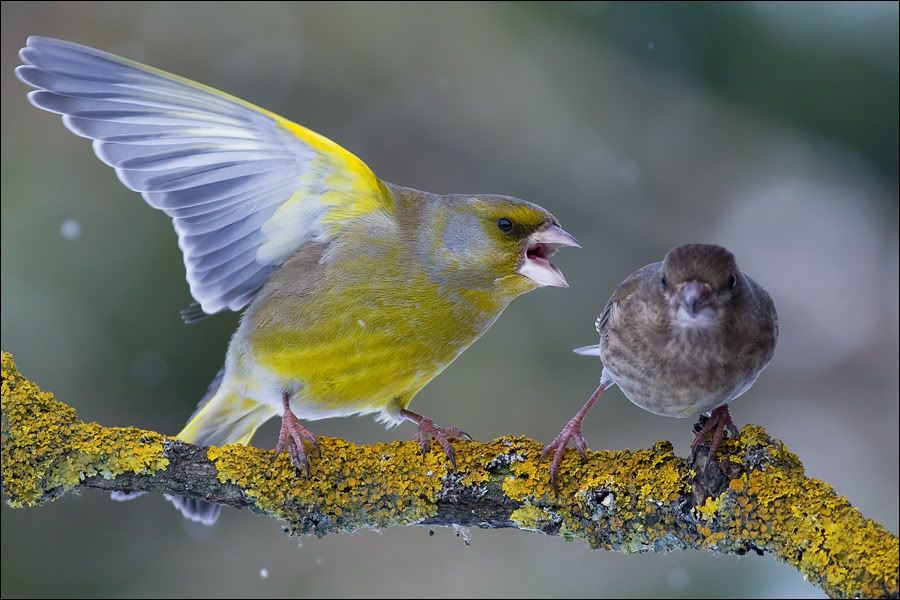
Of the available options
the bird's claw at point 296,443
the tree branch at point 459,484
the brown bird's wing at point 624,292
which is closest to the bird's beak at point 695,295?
the brown bird's wing at point 624,292

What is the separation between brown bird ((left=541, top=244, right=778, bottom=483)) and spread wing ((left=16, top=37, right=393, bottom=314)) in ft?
3.70

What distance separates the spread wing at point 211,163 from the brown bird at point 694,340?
1.13 metres

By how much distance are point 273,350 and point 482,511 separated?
40.7 inches

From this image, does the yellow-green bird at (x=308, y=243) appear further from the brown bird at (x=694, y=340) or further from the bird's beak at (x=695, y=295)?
the bird's beak at (x=695, y=295)

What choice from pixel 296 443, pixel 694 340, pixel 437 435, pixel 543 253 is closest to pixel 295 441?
pixel 296 443

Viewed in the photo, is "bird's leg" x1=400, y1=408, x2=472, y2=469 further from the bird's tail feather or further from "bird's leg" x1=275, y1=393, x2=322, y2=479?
the bird's tail feather

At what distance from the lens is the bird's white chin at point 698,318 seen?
2.84 metres

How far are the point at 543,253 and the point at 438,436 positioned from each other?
2.51 ft

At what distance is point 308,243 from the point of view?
3742 millimetres

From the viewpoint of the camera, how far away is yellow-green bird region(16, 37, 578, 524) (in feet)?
11.0

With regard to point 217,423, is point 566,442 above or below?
above

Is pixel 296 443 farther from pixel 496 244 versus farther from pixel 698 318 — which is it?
pixel 698 318

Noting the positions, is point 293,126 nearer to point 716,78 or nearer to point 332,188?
point 332,188

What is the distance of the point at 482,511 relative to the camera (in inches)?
119
